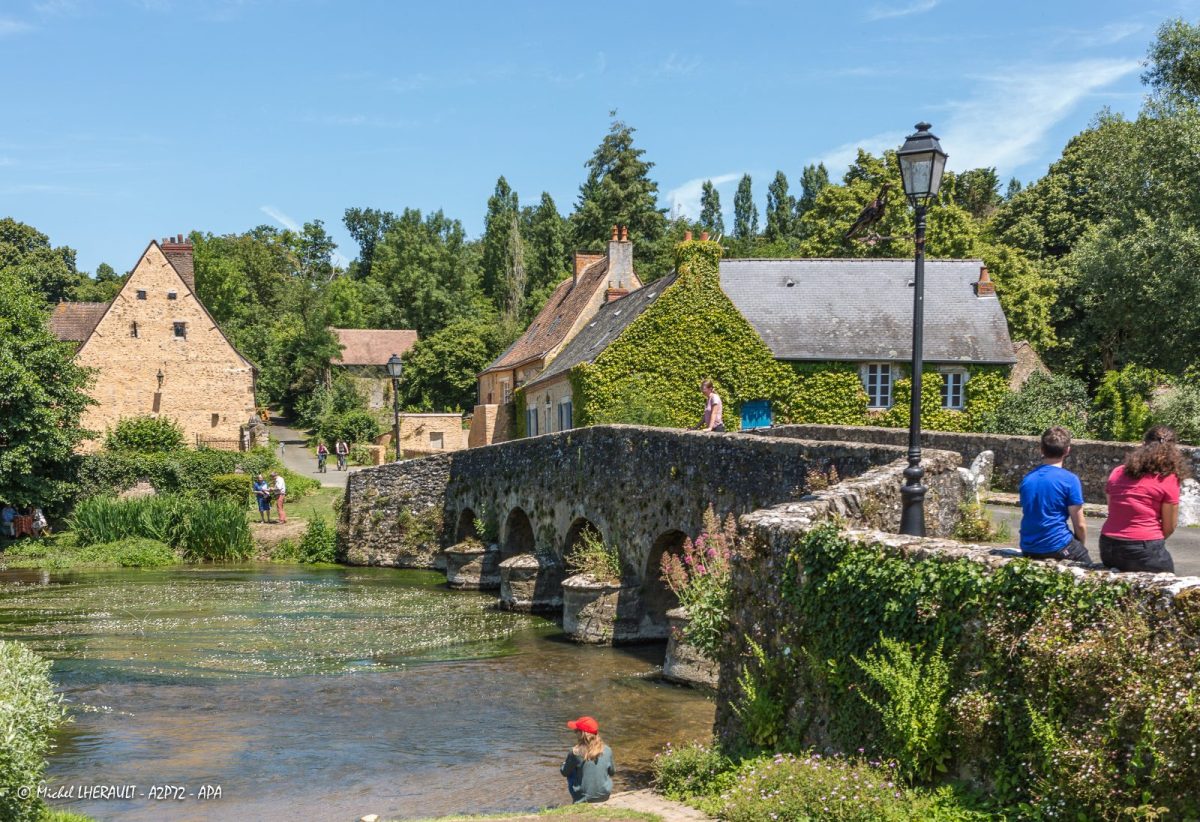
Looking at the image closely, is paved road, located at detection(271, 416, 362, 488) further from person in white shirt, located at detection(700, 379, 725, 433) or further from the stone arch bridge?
person in white shirt, located at detection(700, 379, 725, 433)

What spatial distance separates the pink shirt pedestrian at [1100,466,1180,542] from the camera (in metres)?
7.16

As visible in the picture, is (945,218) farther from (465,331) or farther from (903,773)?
(903,773)

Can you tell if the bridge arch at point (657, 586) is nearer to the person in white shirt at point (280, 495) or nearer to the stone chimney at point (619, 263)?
the person in white shirt at point (280, 495)

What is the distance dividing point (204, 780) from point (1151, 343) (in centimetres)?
3112

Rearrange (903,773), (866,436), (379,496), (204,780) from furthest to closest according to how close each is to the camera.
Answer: (379,496) < (866,436) < (204,780) < (903,773)

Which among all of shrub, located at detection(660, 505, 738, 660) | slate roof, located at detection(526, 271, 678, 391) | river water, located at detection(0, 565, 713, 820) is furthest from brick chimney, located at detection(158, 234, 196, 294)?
shrub, located at detection(660, 505, 738, 660)

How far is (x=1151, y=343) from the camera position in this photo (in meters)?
34.3

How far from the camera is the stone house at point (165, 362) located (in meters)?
45.0

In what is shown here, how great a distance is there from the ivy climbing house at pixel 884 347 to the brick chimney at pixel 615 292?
6561 mm

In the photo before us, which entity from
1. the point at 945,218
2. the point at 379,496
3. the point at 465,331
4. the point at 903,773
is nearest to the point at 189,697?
the point at 903,773

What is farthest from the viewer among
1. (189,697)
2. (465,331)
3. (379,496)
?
(465,331)

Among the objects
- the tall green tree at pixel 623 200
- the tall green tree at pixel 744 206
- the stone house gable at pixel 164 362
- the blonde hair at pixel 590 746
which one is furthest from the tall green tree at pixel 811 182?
the blonde hair at pixel 590 746

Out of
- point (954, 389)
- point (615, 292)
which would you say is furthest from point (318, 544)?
point (954, 389)

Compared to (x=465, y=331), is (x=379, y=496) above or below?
below
